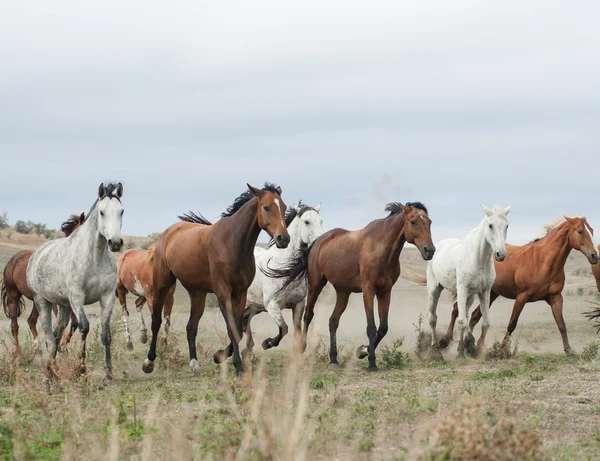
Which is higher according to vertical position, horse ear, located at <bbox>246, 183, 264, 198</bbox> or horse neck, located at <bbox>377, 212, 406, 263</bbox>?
horse ear, located at <bbox>246, 183, 264, 198</bbox>

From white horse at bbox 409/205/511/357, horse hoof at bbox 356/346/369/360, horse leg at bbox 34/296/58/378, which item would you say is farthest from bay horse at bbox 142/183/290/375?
white horse at bbox 409/205/511/357

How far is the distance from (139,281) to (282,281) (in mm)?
5483

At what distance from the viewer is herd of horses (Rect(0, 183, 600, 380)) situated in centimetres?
1093

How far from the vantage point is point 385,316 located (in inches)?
500

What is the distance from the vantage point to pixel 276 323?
44.5 ft

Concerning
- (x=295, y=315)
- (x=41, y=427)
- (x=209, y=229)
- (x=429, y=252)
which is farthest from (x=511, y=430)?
(x=295, y=315)

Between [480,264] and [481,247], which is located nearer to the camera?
[481,247]

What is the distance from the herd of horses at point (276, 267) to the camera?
35.9 ft

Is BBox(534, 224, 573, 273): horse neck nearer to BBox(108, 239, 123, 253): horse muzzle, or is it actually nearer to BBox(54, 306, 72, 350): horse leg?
BBox(108, 239, 123, 253): horse muzzle

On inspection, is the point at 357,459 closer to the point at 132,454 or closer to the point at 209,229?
the point at 132,454

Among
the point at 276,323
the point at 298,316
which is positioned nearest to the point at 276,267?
the point at 298,316

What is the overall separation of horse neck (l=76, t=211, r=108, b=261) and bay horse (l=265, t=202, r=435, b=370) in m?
3.27

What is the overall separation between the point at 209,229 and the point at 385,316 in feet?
8.93

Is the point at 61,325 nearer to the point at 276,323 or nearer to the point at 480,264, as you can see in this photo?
the point at 276,323
